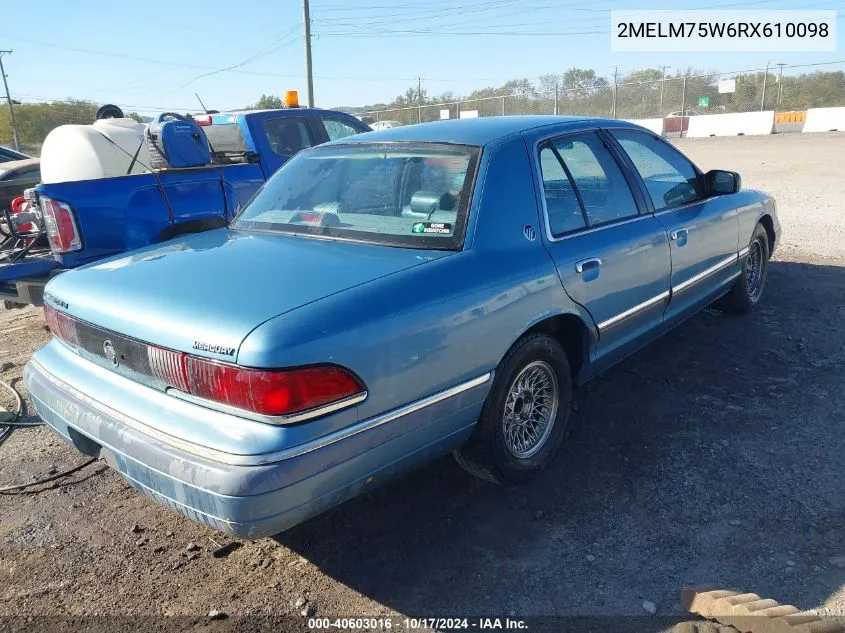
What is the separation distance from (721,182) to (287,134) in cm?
416

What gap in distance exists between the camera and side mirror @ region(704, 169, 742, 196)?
4.47m

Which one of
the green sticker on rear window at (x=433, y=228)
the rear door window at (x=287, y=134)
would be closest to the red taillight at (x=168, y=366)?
the green sticker on rear window at (x=433, y=228)

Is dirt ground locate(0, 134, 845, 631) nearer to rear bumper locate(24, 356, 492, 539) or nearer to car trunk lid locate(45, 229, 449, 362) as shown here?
rear bumper locate(24, 356, 492, 539)

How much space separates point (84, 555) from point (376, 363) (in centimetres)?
166

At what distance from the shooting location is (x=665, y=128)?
32.0m

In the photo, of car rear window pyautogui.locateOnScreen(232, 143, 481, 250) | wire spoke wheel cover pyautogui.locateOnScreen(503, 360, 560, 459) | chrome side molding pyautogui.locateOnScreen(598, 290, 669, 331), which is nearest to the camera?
car rear window pyautogui.locateOnScreen(232, 143, 481, 250)

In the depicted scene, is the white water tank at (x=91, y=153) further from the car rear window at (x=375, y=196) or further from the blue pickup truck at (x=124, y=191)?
the car rear window at (x=375, y=196)

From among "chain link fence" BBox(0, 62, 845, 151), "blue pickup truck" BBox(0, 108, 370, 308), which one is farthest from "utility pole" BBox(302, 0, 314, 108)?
"blue pickup truck" BBox(0, 108, 370, 308)

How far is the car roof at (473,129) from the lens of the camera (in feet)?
10.7

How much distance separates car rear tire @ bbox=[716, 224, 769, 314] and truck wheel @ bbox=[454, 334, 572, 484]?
2.74 metres

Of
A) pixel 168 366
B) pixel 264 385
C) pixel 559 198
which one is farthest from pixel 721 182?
pixel 168 366

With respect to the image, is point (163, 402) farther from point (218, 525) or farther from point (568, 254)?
point (568, 254)

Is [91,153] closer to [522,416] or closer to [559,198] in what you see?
[559,198]

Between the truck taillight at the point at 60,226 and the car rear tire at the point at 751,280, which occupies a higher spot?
the truck taillight at the point at 60,226
